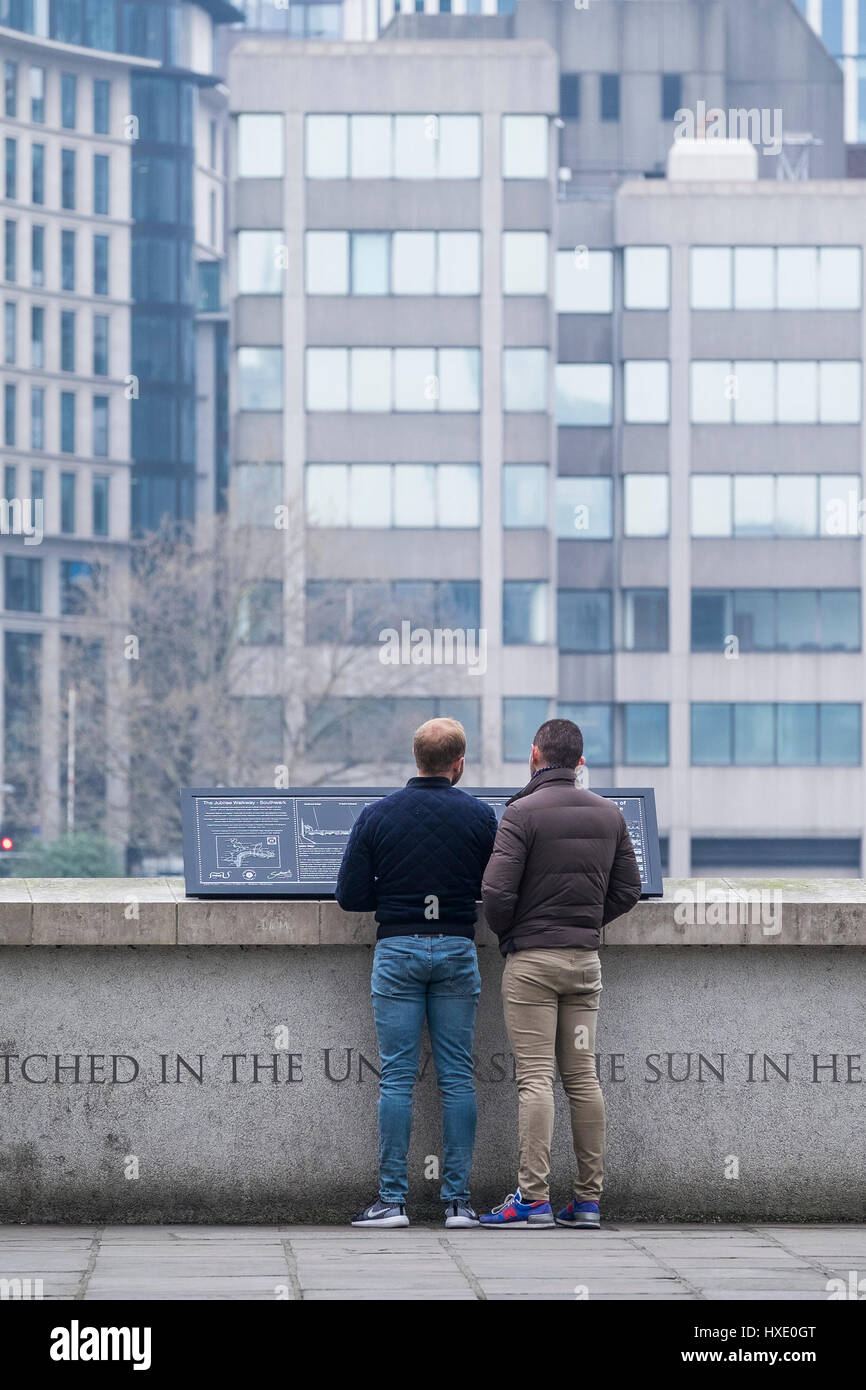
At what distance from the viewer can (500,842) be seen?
25.7 feet

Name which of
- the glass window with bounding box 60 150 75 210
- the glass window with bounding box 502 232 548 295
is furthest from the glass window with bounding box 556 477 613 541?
the glass window with bounding box 60 150 75 210

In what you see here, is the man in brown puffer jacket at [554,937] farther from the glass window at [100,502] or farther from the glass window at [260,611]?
the glass window at [100,502]

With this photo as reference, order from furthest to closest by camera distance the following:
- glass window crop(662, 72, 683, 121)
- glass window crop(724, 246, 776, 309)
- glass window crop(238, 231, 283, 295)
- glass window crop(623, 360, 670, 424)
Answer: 1. glass window crop(662, 72, 683, 121)
2. glass window crop(623, 360, 670, 424)
3. glass window crop(724, 246, 776, 309)
4. glass window crop(238, 231, 283, 295)

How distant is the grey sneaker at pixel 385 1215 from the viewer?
8.05m

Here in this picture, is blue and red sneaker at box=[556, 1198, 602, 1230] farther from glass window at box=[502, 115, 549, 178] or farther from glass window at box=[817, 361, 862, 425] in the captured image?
glass window at box=[817, 361, 862, 425]

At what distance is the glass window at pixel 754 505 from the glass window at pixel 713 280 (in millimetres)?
5365

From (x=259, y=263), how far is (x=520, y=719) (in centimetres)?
1565

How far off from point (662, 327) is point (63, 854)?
81.1ft

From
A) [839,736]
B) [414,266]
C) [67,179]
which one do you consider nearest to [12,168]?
[67,179]

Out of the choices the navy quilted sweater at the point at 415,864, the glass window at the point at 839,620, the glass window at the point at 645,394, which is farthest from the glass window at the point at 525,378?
the navy quilted sweater at the point at 415,864

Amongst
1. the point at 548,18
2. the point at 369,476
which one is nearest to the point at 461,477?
the point at 369,476

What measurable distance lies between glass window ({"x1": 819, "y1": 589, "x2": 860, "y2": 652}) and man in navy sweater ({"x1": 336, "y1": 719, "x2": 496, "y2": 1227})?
5909cm

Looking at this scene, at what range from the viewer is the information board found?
849 centimetres
